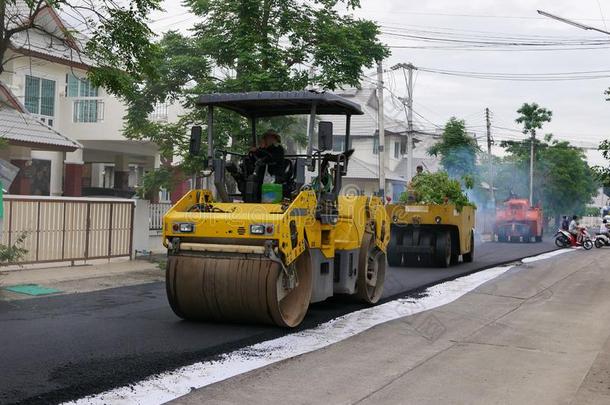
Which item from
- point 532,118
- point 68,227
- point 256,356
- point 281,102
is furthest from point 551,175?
point 256,356

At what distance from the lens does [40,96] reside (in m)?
21.3

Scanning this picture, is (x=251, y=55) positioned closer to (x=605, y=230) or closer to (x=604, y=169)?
(x=604, y=169)

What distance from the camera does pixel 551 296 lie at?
12.6 meters

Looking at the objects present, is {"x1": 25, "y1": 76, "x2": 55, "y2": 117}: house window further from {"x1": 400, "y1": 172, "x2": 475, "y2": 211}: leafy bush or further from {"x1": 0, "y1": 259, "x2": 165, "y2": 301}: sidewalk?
{"x1": 400, "y1": 172, "x2": 475, "y2": 211}: leafy bush

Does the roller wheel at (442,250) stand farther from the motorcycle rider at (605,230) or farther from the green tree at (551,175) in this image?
the green tree at (551,175)

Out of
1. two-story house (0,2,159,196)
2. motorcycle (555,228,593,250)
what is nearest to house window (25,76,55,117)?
two-story house (0,2,159,196)

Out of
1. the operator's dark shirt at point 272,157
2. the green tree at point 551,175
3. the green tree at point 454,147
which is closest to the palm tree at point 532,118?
the green tree at point 551,175

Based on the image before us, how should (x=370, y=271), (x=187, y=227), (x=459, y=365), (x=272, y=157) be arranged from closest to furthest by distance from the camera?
(x=459, y=365) < (x=187, y=227) < (x=272, y=157) < (x=370, y=271)

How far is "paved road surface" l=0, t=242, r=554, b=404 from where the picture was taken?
5840 mm

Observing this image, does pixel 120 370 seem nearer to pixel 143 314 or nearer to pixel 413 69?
pixel 143 314

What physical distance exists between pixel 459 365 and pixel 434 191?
33.2 ft

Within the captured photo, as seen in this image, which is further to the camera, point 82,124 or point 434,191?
point 82,124

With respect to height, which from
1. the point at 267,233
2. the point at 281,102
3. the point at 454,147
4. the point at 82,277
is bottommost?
the point at 82,277

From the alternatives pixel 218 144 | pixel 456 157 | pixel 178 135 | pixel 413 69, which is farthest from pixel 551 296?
pixel 456 157
